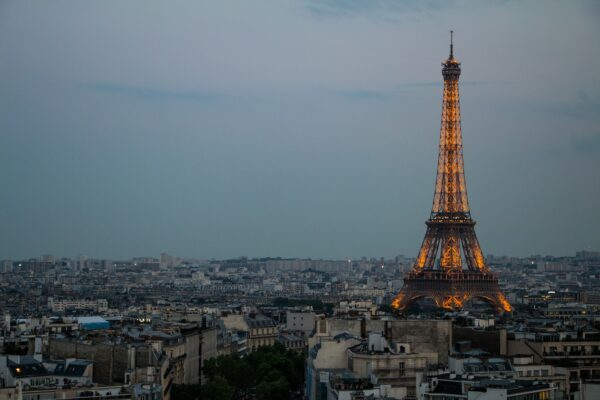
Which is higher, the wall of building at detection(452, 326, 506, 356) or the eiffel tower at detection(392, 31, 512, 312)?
the eiffel tower at detection(392, 31, 512, 312)

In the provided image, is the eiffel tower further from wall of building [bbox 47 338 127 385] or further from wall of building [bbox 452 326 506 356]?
wall of building [bbox 47 338 127 385]

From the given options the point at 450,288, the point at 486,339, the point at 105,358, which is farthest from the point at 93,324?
the point at 450,288

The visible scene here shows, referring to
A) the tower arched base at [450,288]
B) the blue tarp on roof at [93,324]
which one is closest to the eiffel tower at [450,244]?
the tower arched base at [450,288]

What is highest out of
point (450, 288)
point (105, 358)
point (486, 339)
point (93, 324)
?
point (450, 288)

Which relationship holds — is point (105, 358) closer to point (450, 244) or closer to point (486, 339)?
point (486, 339)

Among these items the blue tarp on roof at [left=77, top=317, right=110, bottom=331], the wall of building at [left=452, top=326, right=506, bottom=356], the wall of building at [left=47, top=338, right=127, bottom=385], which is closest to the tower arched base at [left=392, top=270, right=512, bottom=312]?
the blue tarp on roof at [left=77, top=317, right=110, bottom=331]

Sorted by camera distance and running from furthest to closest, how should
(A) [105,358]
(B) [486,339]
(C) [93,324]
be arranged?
(C) [93,324], (B) [486,339], (A) [105,358]

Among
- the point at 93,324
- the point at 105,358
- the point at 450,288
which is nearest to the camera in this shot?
the point at 105,358

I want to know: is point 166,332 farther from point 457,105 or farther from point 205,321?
point 457,105
